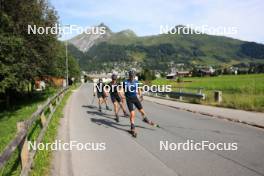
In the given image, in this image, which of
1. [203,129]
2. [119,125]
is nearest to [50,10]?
[119,125]

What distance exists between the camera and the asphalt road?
23.1ft

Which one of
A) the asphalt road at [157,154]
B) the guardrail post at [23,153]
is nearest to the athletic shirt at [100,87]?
the asphalt road at [157,154]

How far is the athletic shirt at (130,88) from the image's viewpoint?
1175 centimetres

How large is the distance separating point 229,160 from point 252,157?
0.62m

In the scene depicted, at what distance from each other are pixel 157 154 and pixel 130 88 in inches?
147

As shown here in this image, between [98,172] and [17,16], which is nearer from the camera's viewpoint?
[98,172]

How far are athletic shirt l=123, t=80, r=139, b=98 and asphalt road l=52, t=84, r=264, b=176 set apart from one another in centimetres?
123

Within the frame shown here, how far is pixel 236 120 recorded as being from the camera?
593 inches

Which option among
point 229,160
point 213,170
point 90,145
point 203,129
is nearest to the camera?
point 213,170

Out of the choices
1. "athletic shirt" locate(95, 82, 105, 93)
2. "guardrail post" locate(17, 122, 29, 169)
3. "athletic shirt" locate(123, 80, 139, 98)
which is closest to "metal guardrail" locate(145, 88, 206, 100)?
"athletic shirt" locate(95, 82, 105, 93)

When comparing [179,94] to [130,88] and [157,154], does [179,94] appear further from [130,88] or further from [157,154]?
[157,154]

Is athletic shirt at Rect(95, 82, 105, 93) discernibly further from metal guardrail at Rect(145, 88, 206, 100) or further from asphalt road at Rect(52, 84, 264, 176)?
metal guardrail at Rect(145, 88, 206, 100)

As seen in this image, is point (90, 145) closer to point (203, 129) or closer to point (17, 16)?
point (203, 129)

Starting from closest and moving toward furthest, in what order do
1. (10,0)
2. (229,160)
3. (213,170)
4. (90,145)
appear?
1. (213,170)
2. (229,160)
3. (90,145)
4. (10,0)
